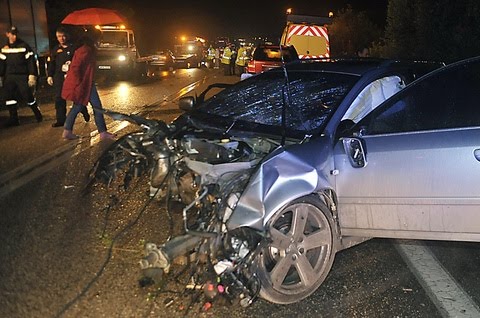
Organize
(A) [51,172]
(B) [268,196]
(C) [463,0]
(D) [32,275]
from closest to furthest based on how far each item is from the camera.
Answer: (B) [268,196]
(D) [32,275]
(A) [51,172]
(C) [463,0]

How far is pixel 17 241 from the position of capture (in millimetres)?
4586

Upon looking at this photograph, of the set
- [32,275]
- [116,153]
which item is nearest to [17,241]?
[32,275]

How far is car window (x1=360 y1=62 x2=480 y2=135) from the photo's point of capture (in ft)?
12.5

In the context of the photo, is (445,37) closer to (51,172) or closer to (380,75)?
(380,75)

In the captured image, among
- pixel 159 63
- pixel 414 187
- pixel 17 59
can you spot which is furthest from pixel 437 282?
pixel 159 63

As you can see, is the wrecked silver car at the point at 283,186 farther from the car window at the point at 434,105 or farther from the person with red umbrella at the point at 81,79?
the person with red umbrella at the point at 81,79

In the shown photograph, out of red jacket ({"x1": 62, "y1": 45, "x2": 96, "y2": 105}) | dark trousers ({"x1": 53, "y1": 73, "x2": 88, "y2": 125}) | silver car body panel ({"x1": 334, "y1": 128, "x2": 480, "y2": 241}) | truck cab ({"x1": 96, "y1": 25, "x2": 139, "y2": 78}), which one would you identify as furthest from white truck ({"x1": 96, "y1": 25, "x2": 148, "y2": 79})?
silver car body panel ({"x1": 334, "y1": 128, "x2": 480, "y2": 241})

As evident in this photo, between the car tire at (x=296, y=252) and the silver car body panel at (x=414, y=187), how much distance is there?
0.80 feet

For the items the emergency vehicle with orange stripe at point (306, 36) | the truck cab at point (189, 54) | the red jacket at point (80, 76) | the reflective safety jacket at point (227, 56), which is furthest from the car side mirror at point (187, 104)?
the truck cab at point (189, 54)

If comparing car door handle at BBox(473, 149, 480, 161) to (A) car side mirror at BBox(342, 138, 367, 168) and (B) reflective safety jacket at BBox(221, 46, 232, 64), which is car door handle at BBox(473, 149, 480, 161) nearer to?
(A) car side mirror at BBox(342, 138, 367, 168)

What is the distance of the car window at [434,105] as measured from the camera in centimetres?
381

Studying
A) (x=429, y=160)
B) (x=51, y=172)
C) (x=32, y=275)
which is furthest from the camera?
(x=51, y=172)

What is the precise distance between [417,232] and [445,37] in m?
9.42

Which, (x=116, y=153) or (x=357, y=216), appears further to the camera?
(x=116, y=153)
